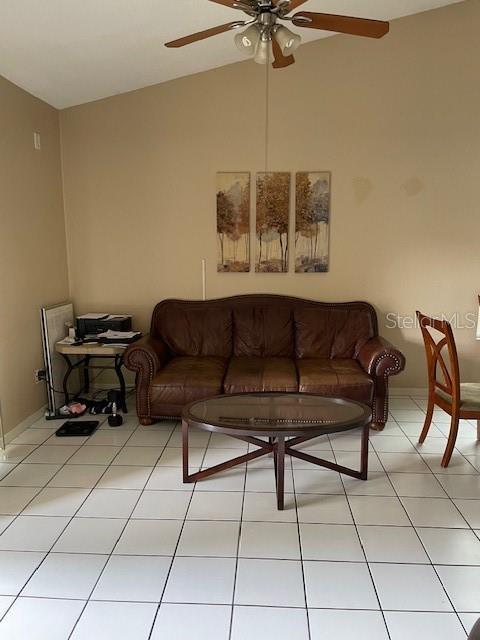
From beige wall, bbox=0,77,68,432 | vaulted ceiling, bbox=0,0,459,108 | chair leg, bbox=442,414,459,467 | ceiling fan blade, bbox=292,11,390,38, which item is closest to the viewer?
ceiling fan blade, bbox=292,11,390,38

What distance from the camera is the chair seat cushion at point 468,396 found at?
9.82 ft

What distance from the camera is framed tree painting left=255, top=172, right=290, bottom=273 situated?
4.26 meters

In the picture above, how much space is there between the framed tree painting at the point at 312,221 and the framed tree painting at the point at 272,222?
0.34ft

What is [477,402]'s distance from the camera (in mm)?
3002

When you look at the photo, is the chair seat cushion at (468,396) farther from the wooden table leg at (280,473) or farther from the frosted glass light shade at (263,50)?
the frosted glass light shade at (263,50)

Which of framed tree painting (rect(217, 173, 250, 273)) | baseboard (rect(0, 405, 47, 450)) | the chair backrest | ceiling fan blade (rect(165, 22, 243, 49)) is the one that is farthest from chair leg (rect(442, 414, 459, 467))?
baseboard (rect(0, 405, 47, 450))

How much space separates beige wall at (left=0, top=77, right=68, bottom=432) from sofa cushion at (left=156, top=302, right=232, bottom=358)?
3.30ft

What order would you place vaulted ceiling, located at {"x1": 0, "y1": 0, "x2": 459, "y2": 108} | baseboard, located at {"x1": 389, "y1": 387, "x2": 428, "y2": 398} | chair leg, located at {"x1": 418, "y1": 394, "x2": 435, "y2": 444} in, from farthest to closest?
baseboard, located at {"x1": 389, "y1": 387, "x2": 428, "y2": 398}
chair leg, located at {"x1": 418, "y1": 394, "x2": 435, "y2": 444}
vaulted ceiling, located at {"x1": 0, "y1": 0, "x2": 459, "y2": 108}

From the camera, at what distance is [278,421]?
2.67 meters

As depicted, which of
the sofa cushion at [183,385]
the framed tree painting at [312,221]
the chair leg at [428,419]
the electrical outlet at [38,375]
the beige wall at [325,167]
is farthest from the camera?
the framed tree painting at [312,221]

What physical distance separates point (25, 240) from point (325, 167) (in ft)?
8.23

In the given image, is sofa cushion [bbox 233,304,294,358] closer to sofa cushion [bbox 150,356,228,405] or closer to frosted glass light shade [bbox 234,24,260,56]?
sofa cushion [bbox 150,356,228,405]

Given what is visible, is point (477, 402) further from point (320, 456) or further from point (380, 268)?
point (380, 268)

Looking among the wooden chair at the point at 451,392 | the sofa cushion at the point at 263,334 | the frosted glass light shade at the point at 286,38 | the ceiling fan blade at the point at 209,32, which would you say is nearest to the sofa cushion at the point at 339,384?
the wooden chair at the point at 451,392
